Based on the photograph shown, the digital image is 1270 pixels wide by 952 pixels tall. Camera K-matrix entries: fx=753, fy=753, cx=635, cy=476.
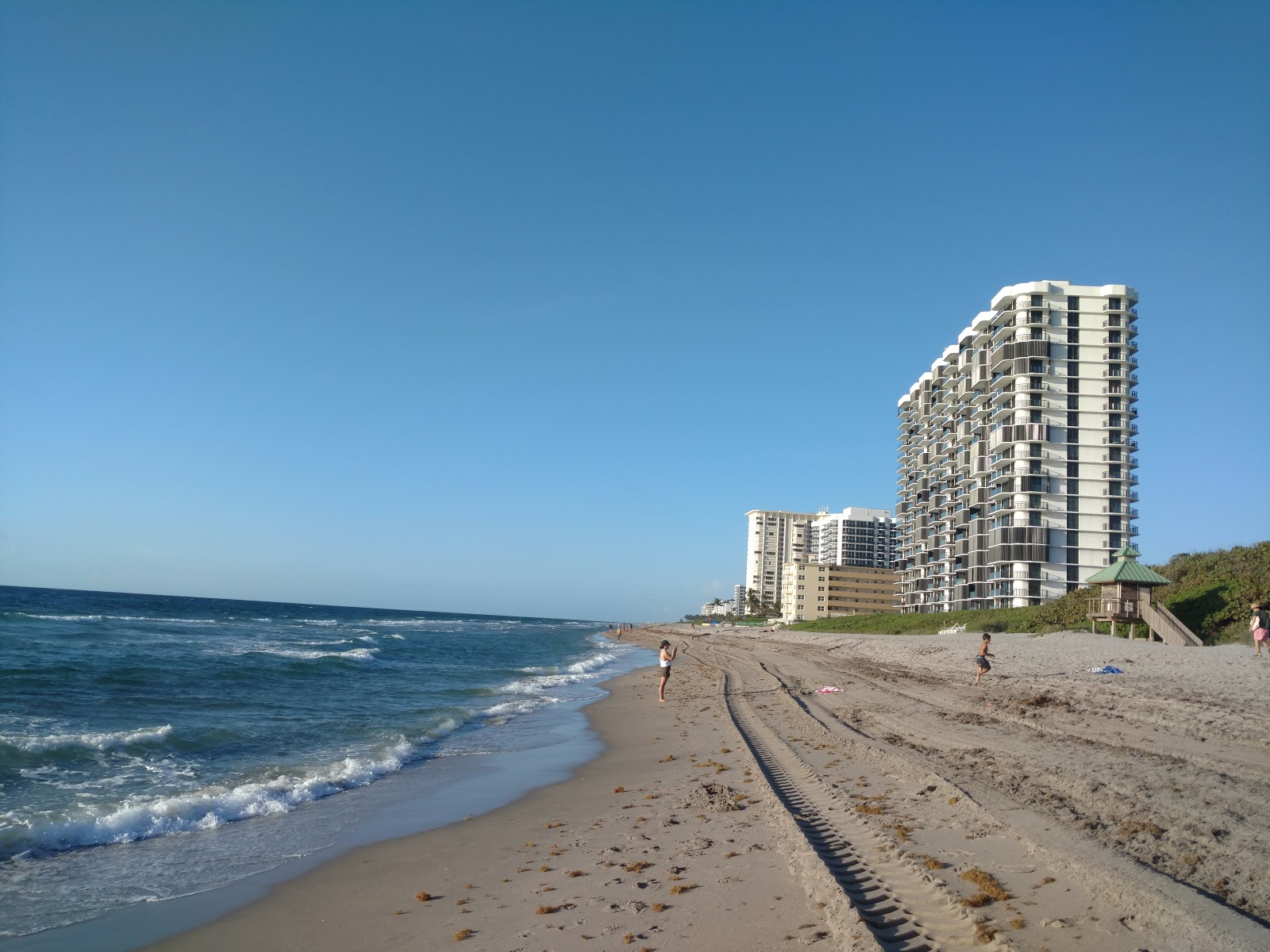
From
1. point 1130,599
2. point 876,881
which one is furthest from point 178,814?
point 1130,599

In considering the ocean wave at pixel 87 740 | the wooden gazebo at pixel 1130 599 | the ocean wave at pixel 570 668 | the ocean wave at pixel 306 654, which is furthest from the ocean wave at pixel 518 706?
the wooden gazebo at pixel 1130 599

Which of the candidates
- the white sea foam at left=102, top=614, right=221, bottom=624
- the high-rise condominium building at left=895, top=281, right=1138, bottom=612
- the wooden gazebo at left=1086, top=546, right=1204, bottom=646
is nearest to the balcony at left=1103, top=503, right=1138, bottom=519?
the high-rise condominium building at left=895, top=281, right=1138, bottom=612

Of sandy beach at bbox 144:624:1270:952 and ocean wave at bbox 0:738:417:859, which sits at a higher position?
sandy beach at bbox 144:624:1270:952

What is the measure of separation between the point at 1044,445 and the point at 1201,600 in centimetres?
4218

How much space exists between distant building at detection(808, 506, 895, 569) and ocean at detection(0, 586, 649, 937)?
137789 mm

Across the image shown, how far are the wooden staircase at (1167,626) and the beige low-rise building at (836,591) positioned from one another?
9690cm

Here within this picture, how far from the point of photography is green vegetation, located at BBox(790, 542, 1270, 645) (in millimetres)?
28047

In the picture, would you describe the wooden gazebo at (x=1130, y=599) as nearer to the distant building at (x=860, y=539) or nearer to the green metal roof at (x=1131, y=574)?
the green metal roof at (x=1131, y=574)

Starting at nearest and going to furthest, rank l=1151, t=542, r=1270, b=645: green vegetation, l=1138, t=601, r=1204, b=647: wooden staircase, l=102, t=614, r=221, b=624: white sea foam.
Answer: l=1138, t=601, r=1204, b=647: wooden staircase
l=1151, t=542, r=1270, b=645: green vegetation
l=102, t=614, r=221, b=624: white sea foam

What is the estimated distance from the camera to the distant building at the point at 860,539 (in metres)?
159

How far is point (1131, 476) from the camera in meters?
69.6

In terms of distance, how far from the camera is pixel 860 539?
162m

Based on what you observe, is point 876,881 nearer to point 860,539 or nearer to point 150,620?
point 150,620

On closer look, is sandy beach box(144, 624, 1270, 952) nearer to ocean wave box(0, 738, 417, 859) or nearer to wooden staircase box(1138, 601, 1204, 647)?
ocean wave box(0, 738, 417, 859)
